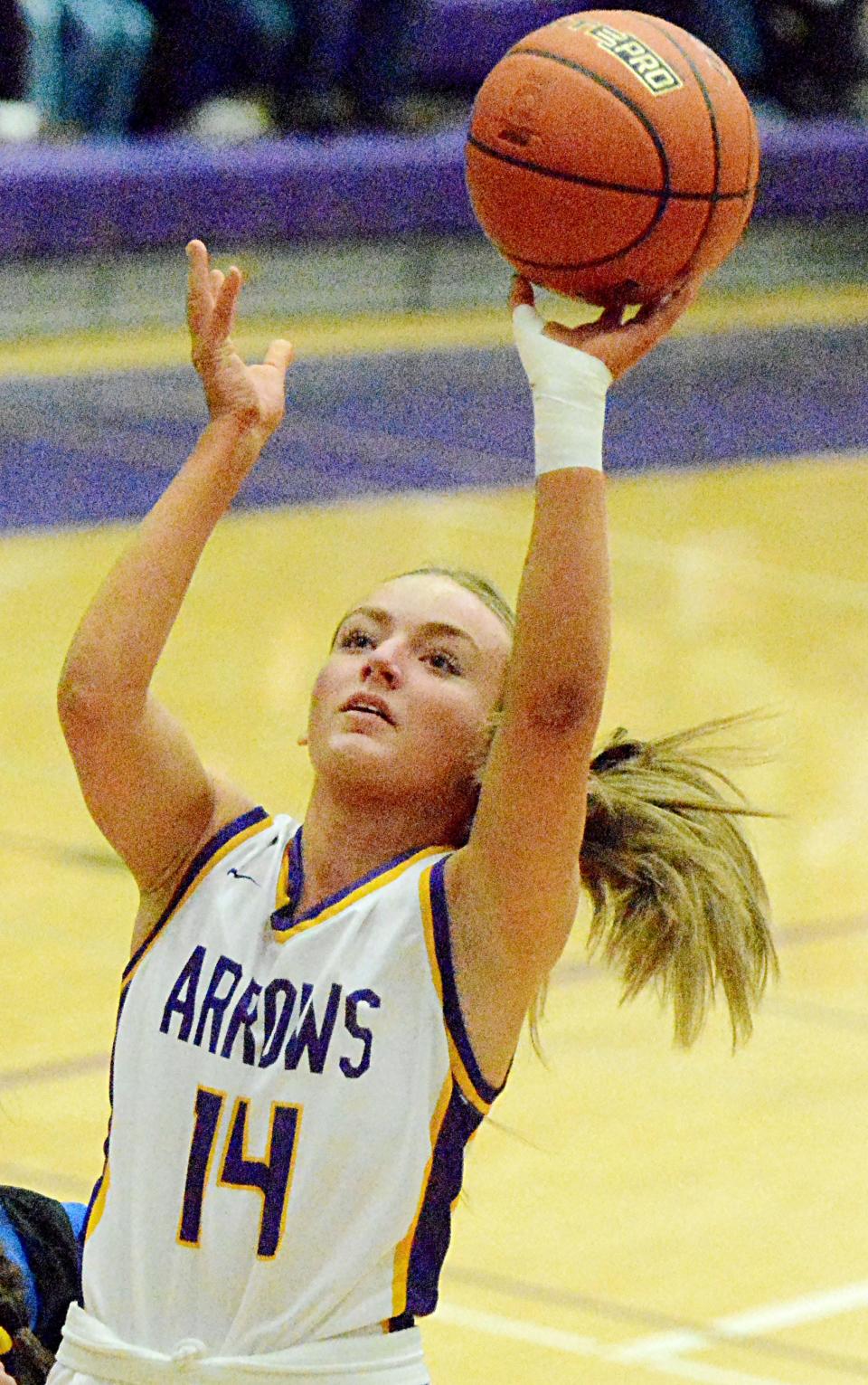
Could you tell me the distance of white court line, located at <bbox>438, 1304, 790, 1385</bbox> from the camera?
3.55 meters

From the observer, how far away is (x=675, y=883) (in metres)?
2.58

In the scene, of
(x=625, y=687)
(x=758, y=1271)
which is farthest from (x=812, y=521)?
(x=758, y=1271)

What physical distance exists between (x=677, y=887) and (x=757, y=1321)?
4.62 ft

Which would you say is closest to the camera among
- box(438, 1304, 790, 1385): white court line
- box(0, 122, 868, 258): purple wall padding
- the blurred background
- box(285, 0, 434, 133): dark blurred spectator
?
box(438, 1304, 790, 1385): white court line

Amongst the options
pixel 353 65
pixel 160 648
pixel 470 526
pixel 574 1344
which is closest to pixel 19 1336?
pixel 160 648

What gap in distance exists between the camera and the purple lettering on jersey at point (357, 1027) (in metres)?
2.38

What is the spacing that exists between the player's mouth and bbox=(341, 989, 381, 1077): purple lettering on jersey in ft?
0.93

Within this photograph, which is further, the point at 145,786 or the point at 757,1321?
the point at 757,1321

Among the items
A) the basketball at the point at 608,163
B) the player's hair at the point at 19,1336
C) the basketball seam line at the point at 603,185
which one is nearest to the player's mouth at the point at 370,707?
the basketball at the point at 608,163

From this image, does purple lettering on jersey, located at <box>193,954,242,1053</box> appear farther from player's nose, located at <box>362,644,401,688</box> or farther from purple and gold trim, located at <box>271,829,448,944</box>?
player's nose, located at <box>362,644,401,688</box>

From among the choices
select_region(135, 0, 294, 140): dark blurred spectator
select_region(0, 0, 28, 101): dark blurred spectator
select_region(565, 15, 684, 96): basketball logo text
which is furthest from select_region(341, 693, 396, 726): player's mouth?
select_region(135, 0, 294, 140): dark blurred spectator

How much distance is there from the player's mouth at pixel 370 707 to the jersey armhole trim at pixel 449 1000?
0.19 m

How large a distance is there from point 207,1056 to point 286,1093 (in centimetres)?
9

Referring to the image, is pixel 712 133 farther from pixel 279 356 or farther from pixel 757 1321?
pixel 757 1321
